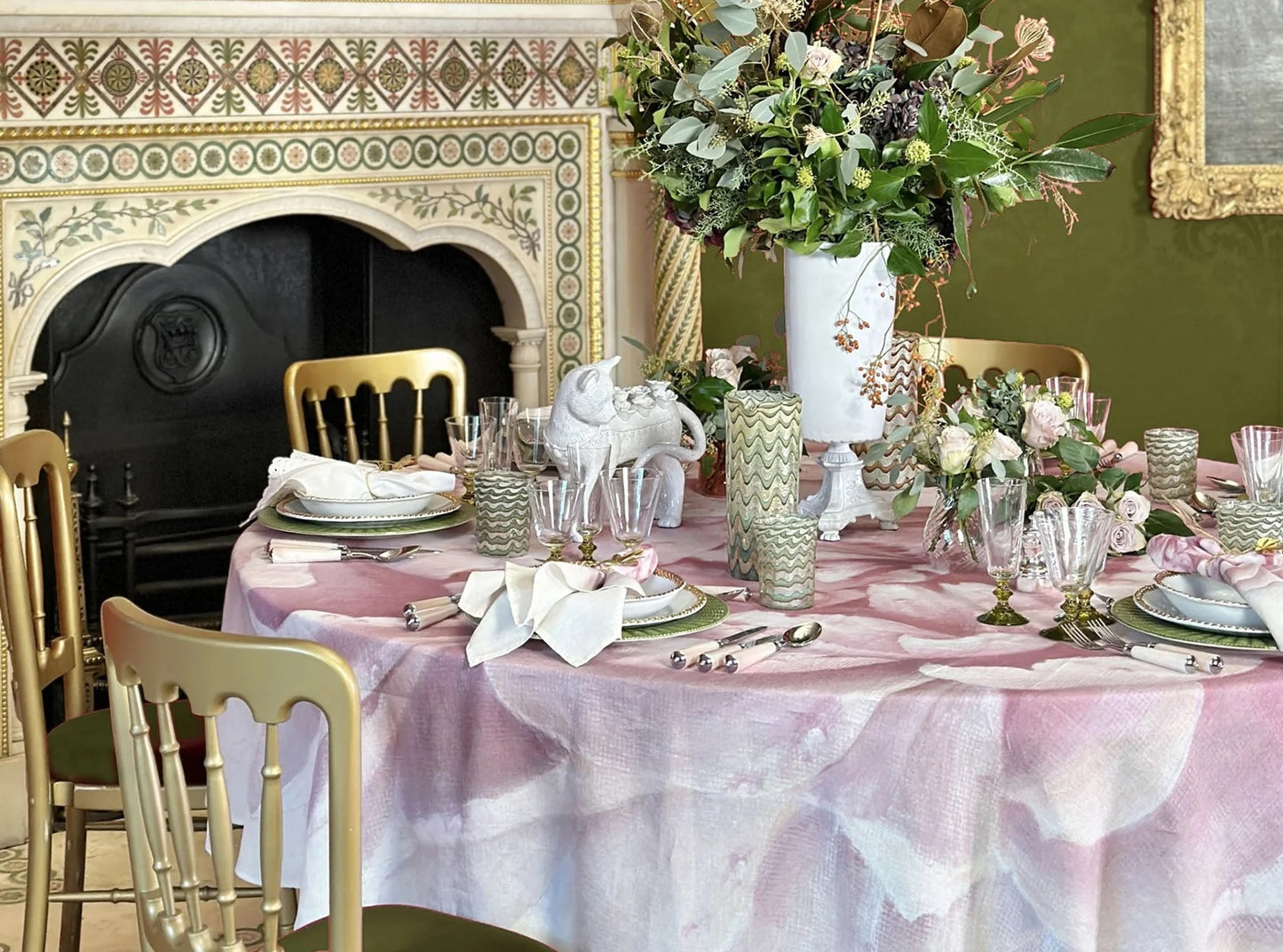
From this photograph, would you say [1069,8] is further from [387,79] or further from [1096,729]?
[1096,729]

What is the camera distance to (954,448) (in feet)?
7.45

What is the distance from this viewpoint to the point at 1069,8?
15.8 feet

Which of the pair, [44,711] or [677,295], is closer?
[44,711]

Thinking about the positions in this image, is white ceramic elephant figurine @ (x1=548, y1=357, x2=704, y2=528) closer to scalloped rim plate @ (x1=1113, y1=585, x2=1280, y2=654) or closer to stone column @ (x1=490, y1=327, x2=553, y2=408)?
scalloped rim plate @ (x1=1113, y1=585, x2=1280, y2=654)

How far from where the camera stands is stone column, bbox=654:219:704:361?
4.45 metres

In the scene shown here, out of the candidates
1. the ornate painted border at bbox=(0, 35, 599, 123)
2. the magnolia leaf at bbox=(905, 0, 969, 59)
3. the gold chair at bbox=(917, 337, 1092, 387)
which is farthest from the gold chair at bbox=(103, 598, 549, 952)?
the ornate painted border at bbox=(0, 35, 599, 123)

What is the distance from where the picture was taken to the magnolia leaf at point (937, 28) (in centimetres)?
243

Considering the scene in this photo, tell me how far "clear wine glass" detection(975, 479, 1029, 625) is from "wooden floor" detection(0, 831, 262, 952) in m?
1.68

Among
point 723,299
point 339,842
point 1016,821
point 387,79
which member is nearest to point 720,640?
point 1016,821

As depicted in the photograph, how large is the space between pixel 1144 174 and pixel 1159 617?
126 inches

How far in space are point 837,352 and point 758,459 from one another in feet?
0.93

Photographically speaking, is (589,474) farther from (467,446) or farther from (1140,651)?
(1140,651)

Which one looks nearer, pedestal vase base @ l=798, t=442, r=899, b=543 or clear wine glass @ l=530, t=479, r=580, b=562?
clear wine glass @ l=530, t=479, r=580, b=562


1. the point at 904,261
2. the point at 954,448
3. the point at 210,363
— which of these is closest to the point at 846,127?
the point at 904,261
